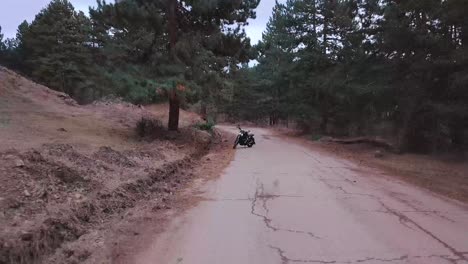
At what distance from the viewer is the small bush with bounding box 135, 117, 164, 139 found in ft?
67.3

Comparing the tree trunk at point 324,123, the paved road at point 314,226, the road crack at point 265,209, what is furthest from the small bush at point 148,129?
the tree trunk at point 324,123

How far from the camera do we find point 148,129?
21.2 metres

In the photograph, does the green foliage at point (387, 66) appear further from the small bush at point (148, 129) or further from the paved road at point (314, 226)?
the paved road at point (314, 226)

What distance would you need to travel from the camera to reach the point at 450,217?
870cm

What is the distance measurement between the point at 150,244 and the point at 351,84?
2015cm

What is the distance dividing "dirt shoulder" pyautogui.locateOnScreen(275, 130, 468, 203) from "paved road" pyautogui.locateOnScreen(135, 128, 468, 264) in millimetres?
1067

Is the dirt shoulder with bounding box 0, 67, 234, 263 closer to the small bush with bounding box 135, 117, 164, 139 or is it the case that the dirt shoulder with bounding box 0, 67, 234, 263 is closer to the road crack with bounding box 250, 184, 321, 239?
the road crack with bounding box 250, 184, 321, 239

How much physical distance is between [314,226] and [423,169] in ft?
34.4

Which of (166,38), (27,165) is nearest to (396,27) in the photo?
(166,38)

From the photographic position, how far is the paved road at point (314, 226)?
6.15 meters

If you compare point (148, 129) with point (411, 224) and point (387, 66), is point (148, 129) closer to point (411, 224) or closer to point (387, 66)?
point (387, 66)

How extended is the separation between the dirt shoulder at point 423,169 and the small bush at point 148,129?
28.7 feet

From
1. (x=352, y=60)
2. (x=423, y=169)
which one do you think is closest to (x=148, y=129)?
(x=423, y=169)

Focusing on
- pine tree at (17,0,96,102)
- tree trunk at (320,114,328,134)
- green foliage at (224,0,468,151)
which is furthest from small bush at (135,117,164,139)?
pine tree at (17,0,96,102)
